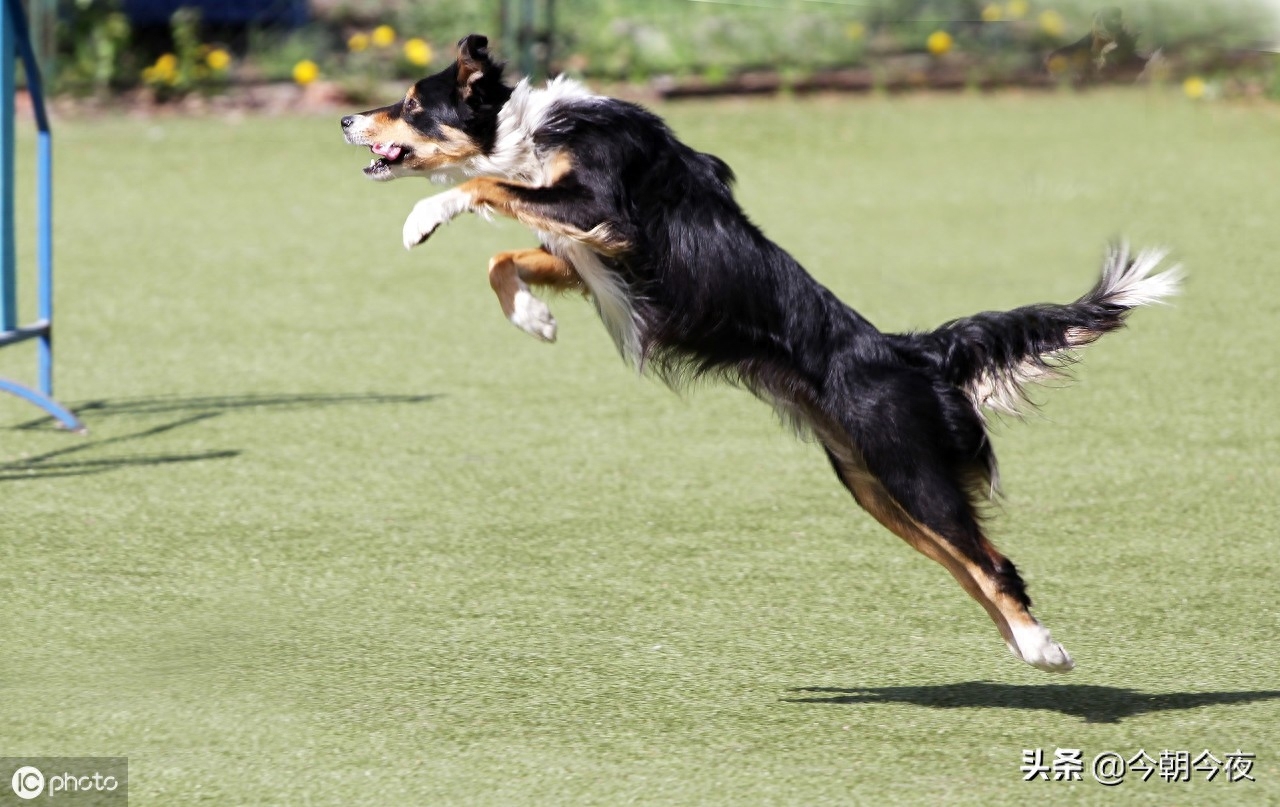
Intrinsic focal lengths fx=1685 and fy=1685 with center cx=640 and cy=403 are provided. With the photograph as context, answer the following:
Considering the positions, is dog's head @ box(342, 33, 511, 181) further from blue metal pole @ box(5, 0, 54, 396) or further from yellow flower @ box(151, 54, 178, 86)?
yellow flower @ box(151, 54, 178, 86)

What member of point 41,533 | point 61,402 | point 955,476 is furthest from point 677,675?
point 61,402

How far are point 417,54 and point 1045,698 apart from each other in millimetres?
9983

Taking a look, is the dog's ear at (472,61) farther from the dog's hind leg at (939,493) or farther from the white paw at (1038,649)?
the white paw at (1038,649)

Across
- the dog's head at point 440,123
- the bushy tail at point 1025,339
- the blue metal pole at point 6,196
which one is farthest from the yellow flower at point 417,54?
the bushy tail at point 1025,339

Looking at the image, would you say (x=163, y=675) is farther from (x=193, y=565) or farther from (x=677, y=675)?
(x=677, y=675)

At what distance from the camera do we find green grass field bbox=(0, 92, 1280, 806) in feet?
12.8

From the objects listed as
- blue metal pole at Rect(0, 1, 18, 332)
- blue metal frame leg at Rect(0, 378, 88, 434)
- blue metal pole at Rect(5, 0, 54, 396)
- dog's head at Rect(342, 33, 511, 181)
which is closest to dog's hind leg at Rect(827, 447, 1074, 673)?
dog's head at Rect(342, 33, 511, 181)

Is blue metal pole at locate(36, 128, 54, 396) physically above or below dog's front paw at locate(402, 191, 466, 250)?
below

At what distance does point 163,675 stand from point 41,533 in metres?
1.42

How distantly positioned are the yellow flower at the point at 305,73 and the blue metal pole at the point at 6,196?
661 centimetres

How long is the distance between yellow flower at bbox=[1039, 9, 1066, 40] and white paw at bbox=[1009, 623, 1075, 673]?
37.0 feet

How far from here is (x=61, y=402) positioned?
7199mm

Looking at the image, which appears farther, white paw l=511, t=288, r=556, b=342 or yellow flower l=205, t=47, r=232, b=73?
yellow flower l=205, t=47, r=232, b=73

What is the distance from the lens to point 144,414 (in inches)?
278
